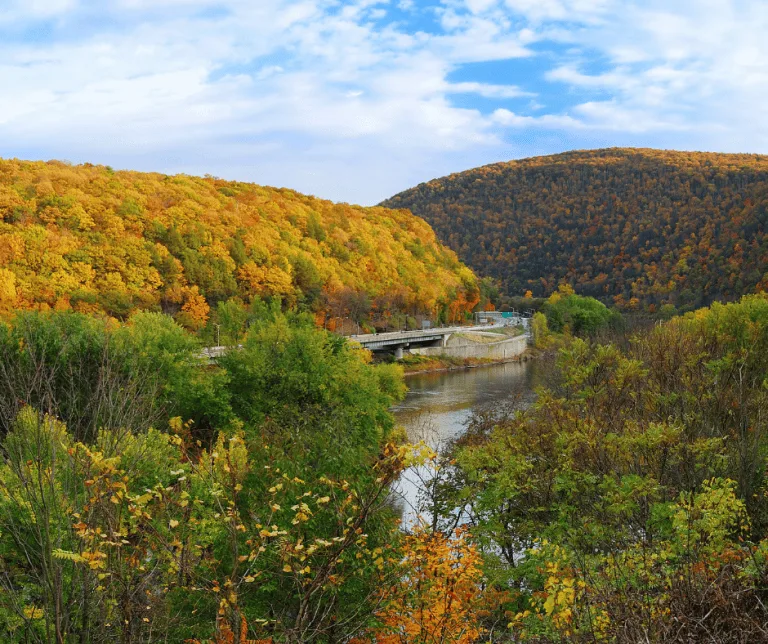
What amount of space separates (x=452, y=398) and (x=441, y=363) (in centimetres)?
2305

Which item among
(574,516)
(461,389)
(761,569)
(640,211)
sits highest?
(640,211)

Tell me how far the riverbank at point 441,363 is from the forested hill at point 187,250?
1378cm

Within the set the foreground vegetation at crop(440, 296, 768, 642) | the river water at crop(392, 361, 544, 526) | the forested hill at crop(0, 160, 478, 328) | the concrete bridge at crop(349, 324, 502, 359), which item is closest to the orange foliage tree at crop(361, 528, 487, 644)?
the foreground vegetation at crop(440, 296, 768, 642)

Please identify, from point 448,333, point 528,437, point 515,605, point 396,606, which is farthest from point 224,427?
point 448,333

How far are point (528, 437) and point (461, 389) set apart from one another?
3656 centimetres

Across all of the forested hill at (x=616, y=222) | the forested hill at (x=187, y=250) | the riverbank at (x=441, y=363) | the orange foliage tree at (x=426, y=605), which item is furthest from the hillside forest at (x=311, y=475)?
the forested hill at (x=616, y=222)

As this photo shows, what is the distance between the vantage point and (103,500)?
19.6 feet

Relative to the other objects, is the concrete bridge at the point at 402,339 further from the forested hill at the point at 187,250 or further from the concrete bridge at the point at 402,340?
the forested hill at the point at 187,250

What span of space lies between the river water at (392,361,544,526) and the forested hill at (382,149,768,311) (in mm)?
28308

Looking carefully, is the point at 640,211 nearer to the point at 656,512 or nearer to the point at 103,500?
the point at 656,512

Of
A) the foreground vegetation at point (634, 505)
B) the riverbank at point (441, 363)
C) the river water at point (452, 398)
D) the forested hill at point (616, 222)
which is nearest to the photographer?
the foreground vegetation at point (634, 505)

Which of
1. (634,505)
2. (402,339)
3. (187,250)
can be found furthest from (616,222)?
(634,505)

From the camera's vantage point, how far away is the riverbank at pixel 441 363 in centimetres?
6875

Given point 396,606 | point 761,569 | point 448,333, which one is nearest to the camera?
point 761,569
